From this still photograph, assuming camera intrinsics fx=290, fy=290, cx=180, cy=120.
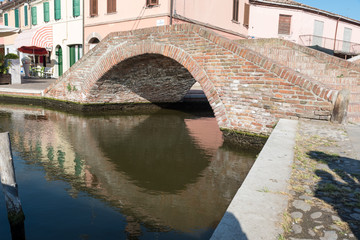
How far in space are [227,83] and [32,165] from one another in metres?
4.05

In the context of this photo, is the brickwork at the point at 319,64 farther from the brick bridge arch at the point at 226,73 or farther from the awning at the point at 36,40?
the awning at the point at 36,40

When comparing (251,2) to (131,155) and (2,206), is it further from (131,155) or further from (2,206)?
(2,206)

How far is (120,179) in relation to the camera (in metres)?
4.57

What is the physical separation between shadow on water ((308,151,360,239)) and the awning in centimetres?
1826

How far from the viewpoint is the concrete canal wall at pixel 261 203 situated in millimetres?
1674

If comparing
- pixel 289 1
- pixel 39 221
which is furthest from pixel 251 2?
pixel 39 221

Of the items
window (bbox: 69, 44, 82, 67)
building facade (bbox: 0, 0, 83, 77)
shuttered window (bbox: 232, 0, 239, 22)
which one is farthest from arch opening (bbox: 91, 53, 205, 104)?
window (bbox: 69, 44, 82, 67)

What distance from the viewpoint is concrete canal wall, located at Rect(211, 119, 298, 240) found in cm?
167

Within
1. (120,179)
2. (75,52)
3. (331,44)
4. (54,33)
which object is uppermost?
(331,44)

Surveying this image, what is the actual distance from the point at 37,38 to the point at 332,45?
2096cm

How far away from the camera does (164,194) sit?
4.07 meters

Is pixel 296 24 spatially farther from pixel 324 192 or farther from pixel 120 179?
pixel 324 192

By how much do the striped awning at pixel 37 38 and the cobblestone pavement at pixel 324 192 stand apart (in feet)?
58.3

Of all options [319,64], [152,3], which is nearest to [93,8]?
[152,3]
